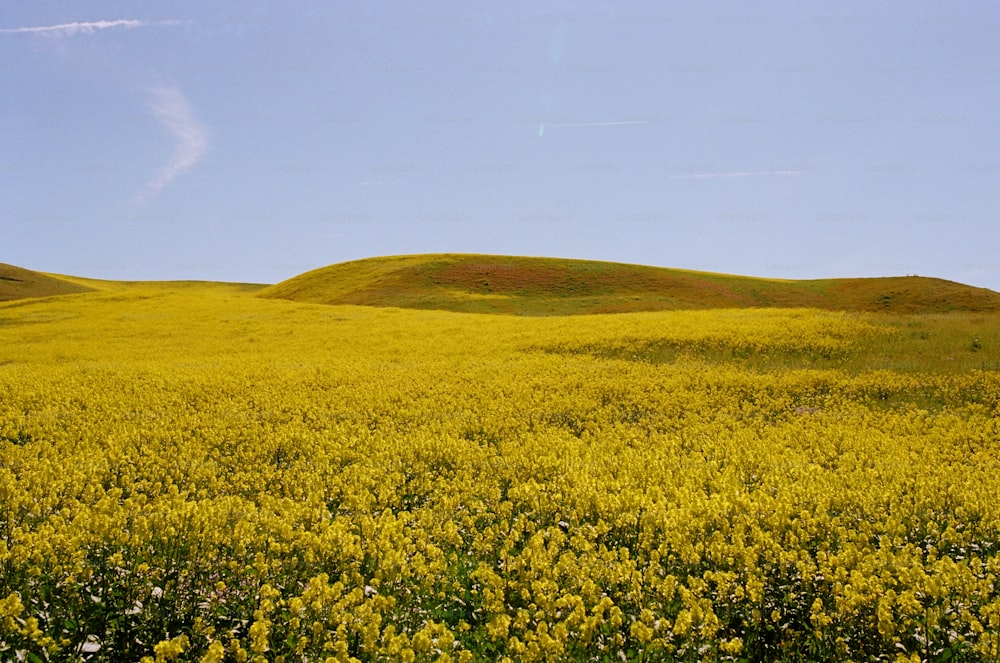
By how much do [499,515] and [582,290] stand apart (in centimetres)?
5656

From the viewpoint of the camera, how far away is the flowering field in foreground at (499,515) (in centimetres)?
545

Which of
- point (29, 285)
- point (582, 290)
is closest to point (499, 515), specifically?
point (582, 290)

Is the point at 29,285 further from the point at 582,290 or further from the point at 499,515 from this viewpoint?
the point at 499,515

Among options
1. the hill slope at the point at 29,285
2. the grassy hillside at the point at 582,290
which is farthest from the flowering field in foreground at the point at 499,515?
the hill slope at the point at 29,285

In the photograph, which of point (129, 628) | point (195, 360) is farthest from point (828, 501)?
point (195, 360)

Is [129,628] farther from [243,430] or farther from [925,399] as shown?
[925,399]

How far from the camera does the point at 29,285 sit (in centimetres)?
12706

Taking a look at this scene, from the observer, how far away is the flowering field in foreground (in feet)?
17.9

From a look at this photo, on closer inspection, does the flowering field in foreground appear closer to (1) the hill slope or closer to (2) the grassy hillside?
(2) the grassy hillside

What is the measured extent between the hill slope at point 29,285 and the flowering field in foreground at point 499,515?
129491mm

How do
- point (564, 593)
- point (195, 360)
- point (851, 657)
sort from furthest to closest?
point (195, 360)
point (564, 593)
point (851, 657)

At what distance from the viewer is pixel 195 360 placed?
2402 centimetres

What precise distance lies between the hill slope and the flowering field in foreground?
425 ft

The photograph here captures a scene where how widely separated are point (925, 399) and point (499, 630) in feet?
54.5
